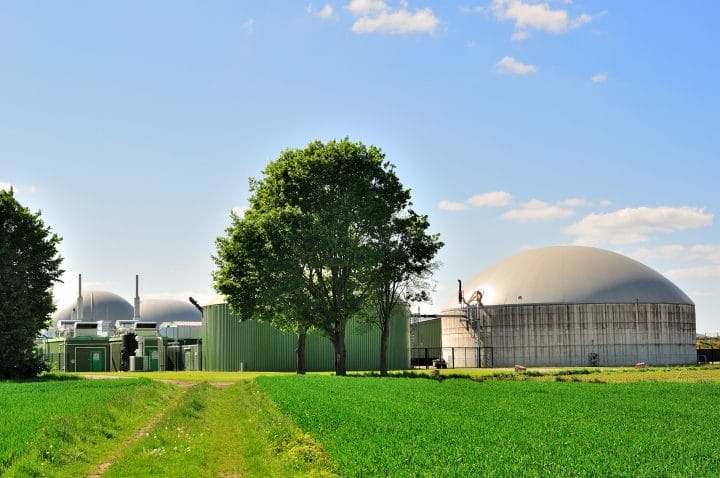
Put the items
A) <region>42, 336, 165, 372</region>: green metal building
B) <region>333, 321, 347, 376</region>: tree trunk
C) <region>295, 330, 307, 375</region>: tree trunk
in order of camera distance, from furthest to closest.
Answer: <region>42, 336, 165, 372</region>: green metal building → <region>295, 330, 307, 375</region>: tree trunk → <region>333, 321, 347, 376</region>: tree trunk

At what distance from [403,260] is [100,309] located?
4992 inches

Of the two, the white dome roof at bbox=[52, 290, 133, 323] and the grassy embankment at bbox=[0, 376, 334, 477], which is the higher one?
the white dome roof at bbox=[52, 290, 133, 323]

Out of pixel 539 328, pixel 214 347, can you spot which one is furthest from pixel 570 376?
pixel 214 347

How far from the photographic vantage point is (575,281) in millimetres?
101250

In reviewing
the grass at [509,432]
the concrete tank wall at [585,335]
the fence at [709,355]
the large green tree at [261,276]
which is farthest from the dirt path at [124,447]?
the fence at [709,355]

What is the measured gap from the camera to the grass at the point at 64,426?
1911cm

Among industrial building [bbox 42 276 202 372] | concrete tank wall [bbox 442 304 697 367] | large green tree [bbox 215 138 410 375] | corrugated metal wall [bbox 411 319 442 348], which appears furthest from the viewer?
corrugated metal wall [bbox 411 319 442 348]

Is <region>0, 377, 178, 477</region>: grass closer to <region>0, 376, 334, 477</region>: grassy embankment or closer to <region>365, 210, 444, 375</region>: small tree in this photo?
<region>0, 376, 334, 477</region>: grassy embankment

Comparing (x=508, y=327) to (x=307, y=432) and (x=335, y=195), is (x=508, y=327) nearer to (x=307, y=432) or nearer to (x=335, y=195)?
(x=335, y=195)

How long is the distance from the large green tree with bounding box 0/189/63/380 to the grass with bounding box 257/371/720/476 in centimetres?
3324

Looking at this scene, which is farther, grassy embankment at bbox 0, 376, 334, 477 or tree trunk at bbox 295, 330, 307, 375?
tree trunk at bbox 295, 330, 307, 375

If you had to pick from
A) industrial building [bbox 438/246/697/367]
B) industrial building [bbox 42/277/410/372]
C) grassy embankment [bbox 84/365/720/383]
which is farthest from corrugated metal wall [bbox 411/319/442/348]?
grassy embankment [bbox 84/365/720/383]

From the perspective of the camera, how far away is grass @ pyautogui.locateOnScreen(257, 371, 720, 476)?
16.1 meters

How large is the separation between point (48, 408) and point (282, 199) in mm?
35733
